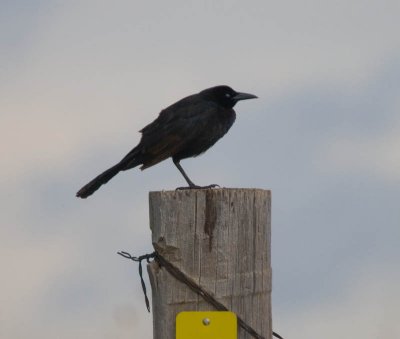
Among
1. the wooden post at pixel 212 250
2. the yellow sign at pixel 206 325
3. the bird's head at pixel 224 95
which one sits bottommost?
the yellow sign at pixel 206 325

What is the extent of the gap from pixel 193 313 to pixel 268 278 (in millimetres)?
452

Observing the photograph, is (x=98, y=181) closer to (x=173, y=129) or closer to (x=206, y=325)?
(x=173, y=129)

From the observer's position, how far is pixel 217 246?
4234mm

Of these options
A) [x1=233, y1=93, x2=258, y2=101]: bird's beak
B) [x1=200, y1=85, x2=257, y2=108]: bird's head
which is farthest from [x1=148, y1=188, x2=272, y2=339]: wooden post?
[x1=233, y1=93, x2=258, y2=101]: bird's beak

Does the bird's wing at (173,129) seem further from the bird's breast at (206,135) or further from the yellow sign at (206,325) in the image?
the yellow sign at (206,325)

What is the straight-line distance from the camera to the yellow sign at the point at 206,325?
426cm

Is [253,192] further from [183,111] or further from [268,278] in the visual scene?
[183,111]

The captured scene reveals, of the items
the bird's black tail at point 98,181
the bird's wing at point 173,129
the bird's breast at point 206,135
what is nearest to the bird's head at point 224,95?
the bird's breast at point 206,135

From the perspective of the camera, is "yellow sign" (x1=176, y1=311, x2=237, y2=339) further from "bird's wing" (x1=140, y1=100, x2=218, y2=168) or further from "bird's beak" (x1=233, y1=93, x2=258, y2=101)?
"bird's beak" (x1=233, y1=93, x2=258, y2=101)

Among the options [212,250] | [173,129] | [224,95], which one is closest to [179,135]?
[173,129]

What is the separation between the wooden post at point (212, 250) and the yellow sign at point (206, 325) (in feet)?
0.13

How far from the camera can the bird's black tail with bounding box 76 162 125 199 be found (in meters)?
7.13

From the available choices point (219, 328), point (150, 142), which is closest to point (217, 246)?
point (219, 328)

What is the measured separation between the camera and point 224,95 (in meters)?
8.30
